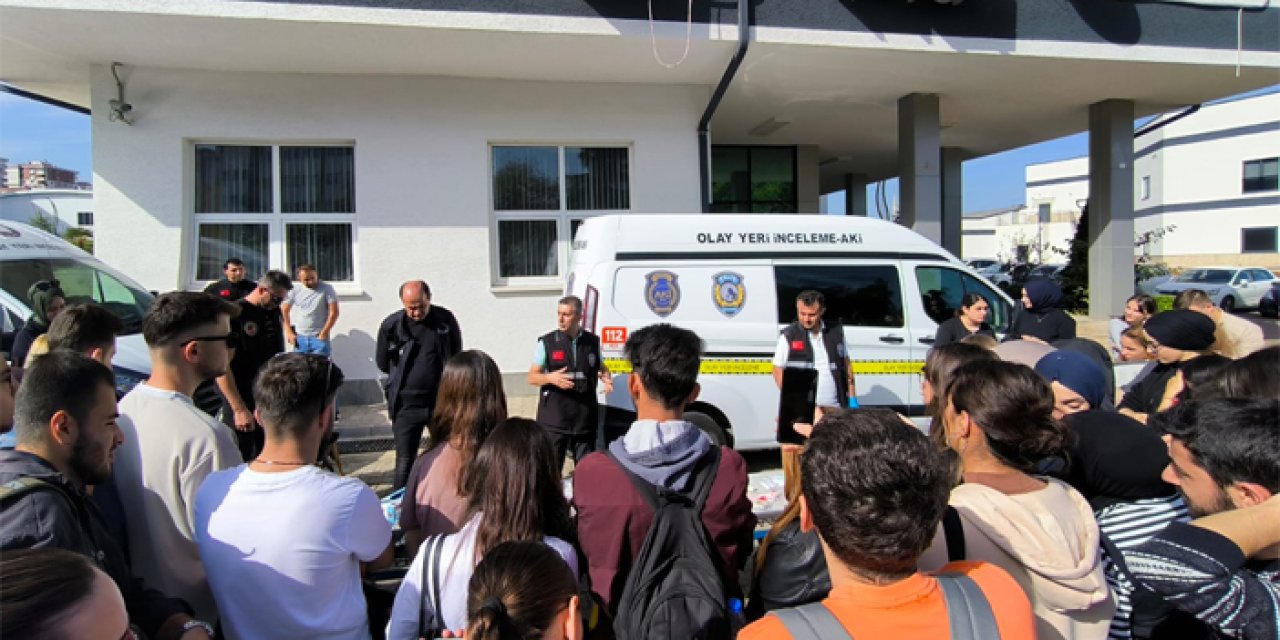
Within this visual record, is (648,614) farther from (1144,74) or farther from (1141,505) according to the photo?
(1144,74)

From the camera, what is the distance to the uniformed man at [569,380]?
4.74m

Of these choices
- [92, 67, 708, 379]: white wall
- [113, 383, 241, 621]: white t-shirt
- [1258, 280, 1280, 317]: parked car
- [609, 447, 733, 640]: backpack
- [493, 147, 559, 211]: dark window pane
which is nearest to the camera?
[609, 447, 733, 640]: backpack

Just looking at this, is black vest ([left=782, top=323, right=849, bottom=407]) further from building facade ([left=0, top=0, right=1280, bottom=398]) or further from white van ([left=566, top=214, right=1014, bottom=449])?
building facade ([left=0, top=0, right=1280, bottom=398])

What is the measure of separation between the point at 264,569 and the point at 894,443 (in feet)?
5.50

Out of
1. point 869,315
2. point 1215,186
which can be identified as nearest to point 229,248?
point 869,315

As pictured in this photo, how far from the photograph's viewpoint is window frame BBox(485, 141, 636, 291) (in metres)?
8.40

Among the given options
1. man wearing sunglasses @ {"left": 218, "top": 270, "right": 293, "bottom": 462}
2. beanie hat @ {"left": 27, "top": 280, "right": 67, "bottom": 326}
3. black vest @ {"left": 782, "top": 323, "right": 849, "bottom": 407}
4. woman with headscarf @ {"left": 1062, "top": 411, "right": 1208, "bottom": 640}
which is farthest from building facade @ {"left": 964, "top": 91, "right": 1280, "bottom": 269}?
beanie hat @ {"left": 27, "top": 280, "right": 67, "bottom": 326}

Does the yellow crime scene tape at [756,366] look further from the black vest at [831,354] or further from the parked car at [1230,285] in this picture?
the parked car at [1230,285]

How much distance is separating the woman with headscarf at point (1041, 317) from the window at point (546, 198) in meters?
4.79

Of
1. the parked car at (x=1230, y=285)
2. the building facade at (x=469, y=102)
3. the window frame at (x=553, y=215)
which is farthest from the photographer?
the parked car at (x=1230, y=285)

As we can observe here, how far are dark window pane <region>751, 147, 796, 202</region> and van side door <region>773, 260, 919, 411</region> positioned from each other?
7904 millimetres

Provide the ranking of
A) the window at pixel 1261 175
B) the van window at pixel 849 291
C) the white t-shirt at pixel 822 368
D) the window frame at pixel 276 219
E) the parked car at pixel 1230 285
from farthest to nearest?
1. the window at pixel 1261 175
2. the parked car at pixel 1230 285
3. the window frame at pixel 276 219
4. the van window at pixel 849 291
5. the white t-shirt at pixel 822 368

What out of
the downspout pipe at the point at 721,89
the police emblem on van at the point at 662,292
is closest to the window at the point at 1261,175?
the downspout pipe at the point at 721,89

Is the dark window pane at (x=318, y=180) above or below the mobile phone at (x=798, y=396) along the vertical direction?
above
